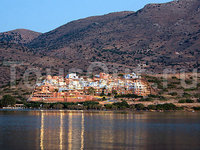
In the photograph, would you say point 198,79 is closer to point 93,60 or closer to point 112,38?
point 93,60

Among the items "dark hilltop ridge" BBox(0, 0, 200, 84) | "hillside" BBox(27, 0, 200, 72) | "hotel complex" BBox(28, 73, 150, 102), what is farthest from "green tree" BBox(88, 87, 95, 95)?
Result: "hillside" BBox(27, 0, 200, 72)

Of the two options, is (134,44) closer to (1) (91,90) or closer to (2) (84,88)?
(2) (84,88)

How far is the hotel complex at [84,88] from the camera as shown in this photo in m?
91.1

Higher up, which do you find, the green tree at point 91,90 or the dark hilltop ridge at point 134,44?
the dark hilltop ridge at point 134,44

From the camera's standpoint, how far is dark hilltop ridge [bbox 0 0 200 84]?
13175cm

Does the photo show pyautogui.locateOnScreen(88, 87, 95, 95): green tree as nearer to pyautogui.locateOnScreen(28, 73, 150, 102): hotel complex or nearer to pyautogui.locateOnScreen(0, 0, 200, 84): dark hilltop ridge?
pyautogui.locateOnScreen(28, 73, 150, 102): hotel complex

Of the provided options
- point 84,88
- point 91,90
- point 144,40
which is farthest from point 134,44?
point 91,90

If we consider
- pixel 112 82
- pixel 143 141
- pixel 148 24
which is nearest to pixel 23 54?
pixel 112 82

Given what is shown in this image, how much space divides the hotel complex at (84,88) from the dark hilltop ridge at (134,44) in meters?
18.5

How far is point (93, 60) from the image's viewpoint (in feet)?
460

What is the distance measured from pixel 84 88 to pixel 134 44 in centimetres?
7080

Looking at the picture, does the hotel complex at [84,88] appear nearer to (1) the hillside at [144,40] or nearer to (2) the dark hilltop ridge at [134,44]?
(2) the dark hilltop ridge at [134,44]

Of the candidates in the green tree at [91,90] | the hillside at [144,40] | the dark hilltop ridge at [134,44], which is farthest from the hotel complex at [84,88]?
the hillside at [144,40]

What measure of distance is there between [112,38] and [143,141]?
14904 cm
